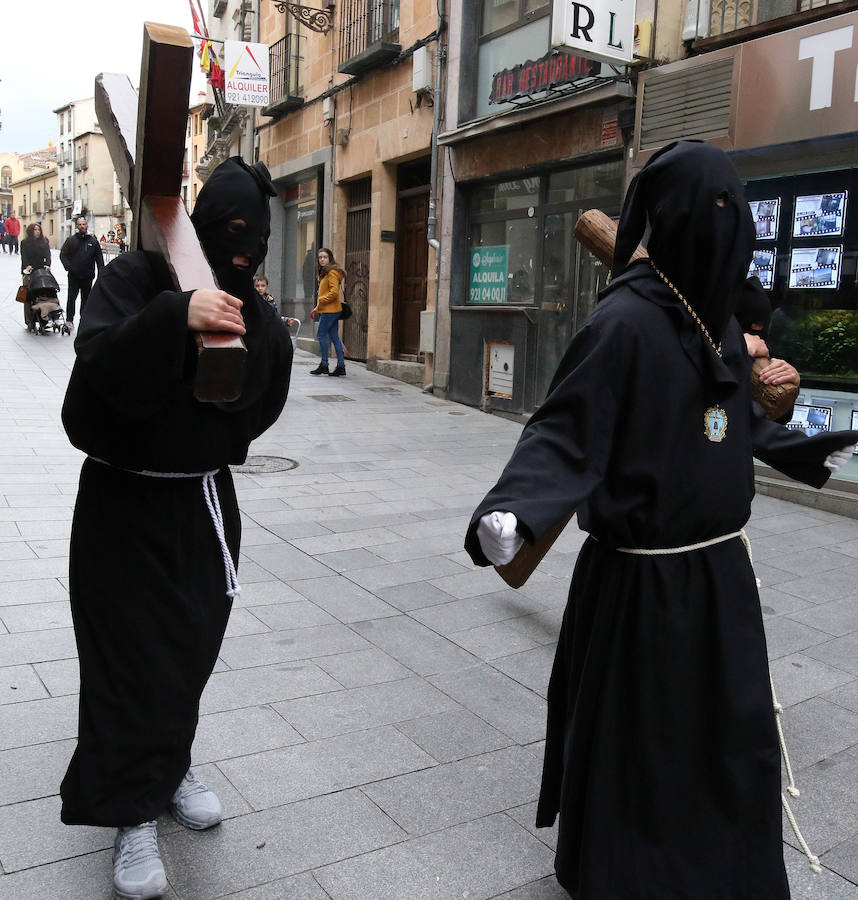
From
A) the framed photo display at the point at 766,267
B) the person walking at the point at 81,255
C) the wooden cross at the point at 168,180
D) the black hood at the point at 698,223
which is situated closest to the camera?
the wooden cross at the point at 168,180

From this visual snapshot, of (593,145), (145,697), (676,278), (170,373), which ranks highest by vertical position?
(593,145)

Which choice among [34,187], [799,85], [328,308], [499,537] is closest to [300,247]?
[328,308]

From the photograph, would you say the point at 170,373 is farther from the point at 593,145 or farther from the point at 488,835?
the point at 593,145

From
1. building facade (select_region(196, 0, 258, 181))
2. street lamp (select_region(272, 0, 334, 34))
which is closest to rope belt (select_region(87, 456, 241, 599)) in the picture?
street lamp (select_region(272, 0, 334, 34))

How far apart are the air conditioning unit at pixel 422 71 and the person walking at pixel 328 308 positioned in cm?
277

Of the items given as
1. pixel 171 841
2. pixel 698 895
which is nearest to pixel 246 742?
pixel 171 841

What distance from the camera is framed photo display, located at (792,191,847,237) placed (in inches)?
289

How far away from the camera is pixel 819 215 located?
7488 millimetres

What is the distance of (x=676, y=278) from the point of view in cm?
223

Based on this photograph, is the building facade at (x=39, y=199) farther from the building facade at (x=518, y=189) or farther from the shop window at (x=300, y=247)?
the building facade at (x=518, y=189)

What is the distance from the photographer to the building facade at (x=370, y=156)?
1356 cm

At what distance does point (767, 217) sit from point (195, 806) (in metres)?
6.94

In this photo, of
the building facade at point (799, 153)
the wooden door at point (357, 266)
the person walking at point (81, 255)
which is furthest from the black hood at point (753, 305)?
the person walking at point (81, 255)

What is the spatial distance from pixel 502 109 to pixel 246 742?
9961mm
